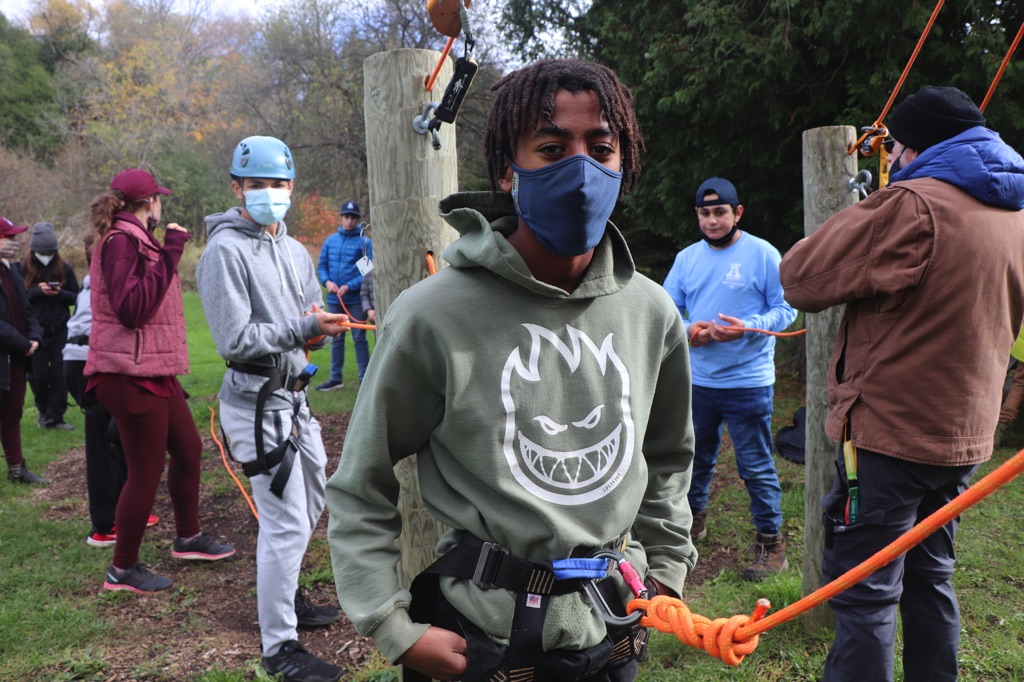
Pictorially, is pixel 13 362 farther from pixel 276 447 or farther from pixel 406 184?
pixel 406 184

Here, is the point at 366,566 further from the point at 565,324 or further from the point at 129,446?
the point at 129,446

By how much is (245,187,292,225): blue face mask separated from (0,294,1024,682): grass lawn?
6.73 feet

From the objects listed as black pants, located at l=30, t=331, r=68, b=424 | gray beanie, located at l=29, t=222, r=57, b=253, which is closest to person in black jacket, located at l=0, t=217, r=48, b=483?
gray beanie, located at l=29, t=222, r=57, b=253

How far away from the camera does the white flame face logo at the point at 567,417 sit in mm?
1609

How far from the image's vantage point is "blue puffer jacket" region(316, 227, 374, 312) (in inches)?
387

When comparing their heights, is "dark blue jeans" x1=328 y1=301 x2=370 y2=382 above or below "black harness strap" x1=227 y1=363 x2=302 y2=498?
below

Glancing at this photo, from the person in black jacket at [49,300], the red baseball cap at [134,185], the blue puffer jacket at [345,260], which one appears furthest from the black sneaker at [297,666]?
the blue puffer jacket at [345,260]

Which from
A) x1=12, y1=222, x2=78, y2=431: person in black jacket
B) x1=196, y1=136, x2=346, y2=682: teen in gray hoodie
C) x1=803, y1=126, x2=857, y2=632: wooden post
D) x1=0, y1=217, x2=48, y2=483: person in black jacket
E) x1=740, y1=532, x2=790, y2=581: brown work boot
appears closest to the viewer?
x1=196, y1=136, x2=346, y2=682: teen in gray hoodie

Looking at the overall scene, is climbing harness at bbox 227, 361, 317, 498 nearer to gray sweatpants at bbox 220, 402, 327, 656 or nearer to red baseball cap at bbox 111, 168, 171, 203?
gray sweatpants at bbox 220, 402, 327, 656

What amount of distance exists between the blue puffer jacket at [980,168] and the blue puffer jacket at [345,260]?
785cm

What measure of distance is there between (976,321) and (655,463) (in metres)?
1.36

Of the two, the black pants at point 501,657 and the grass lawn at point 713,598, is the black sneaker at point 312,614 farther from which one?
the black pants at point 501,657

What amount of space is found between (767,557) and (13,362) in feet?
21.0

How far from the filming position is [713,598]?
420 cm
